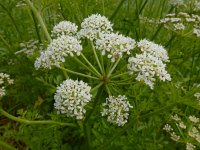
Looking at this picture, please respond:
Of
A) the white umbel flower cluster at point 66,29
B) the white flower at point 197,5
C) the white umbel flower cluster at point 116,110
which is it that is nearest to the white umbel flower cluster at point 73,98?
the white umbel flower cluster at point 116,110

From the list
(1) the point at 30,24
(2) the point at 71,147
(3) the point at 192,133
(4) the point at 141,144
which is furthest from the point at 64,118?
(1) the point at 30,24

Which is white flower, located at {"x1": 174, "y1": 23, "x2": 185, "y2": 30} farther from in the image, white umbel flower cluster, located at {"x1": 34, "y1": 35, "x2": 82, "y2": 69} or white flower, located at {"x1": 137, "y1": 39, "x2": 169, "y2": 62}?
white umbel flower cluster, located at {"x1": 34, "y1": 35, "x2": 82, "y2": 69}

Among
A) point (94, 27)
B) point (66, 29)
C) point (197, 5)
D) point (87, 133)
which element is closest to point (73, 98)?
point (87, 133)

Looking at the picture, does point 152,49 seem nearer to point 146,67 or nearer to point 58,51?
point 146,67

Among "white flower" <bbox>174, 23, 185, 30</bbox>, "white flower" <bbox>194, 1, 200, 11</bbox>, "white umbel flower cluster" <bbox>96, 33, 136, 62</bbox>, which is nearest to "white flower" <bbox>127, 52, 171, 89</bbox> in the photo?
"white umbel flower cluster" <bbox>96, 33, 136, 62</bbox>

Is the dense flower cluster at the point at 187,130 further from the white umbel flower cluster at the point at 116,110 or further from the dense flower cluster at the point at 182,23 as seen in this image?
the dense flower cluster at the point at 182,23

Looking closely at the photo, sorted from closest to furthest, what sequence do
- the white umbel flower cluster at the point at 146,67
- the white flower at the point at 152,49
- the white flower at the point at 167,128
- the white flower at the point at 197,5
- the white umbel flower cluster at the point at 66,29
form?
1. the white umbel flower cluster at the point at 146,67
2. the white flower at the point at 152,49
3. the white umbel flower cluster at the point at 66,29
4. the white flower at the point at 167,128
5. the white flower at the point at 197,5
